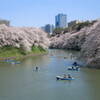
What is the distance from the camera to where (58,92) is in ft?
59.3

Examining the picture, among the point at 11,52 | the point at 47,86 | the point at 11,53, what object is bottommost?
the point at 47,86

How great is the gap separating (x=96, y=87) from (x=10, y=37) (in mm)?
25608

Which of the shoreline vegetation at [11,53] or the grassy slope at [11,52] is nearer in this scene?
the shoreline vegetation at [11,53]

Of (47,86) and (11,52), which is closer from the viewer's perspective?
(47,86)

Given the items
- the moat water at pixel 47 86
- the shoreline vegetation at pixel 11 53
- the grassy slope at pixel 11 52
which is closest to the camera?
the moat water at pixel 47 86

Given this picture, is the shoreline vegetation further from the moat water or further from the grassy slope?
the moat water

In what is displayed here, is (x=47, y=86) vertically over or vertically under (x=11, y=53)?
under

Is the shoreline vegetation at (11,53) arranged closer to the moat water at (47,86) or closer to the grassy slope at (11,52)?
the grassy slope at (11,52)

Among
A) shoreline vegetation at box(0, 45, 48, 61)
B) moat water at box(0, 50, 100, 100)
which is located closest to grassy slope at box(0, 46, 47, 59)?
shoreline vegetation at box(0, 45, 48, 61)

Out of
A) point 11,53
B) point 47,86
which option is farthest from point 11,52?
point 47,86

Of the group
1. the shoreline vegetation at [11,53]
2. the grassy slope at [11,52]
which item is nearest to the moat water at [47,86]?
the shoreline vegetation at [11,53]

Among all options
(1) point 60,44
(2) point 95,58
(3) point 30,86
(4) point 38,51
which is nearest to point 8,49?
(4) point 38,51

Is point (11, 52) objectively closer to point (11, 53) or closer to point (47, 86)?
point (11, 53)

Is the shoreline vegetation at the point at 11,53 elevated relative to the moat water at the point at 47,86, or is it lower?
elevated
